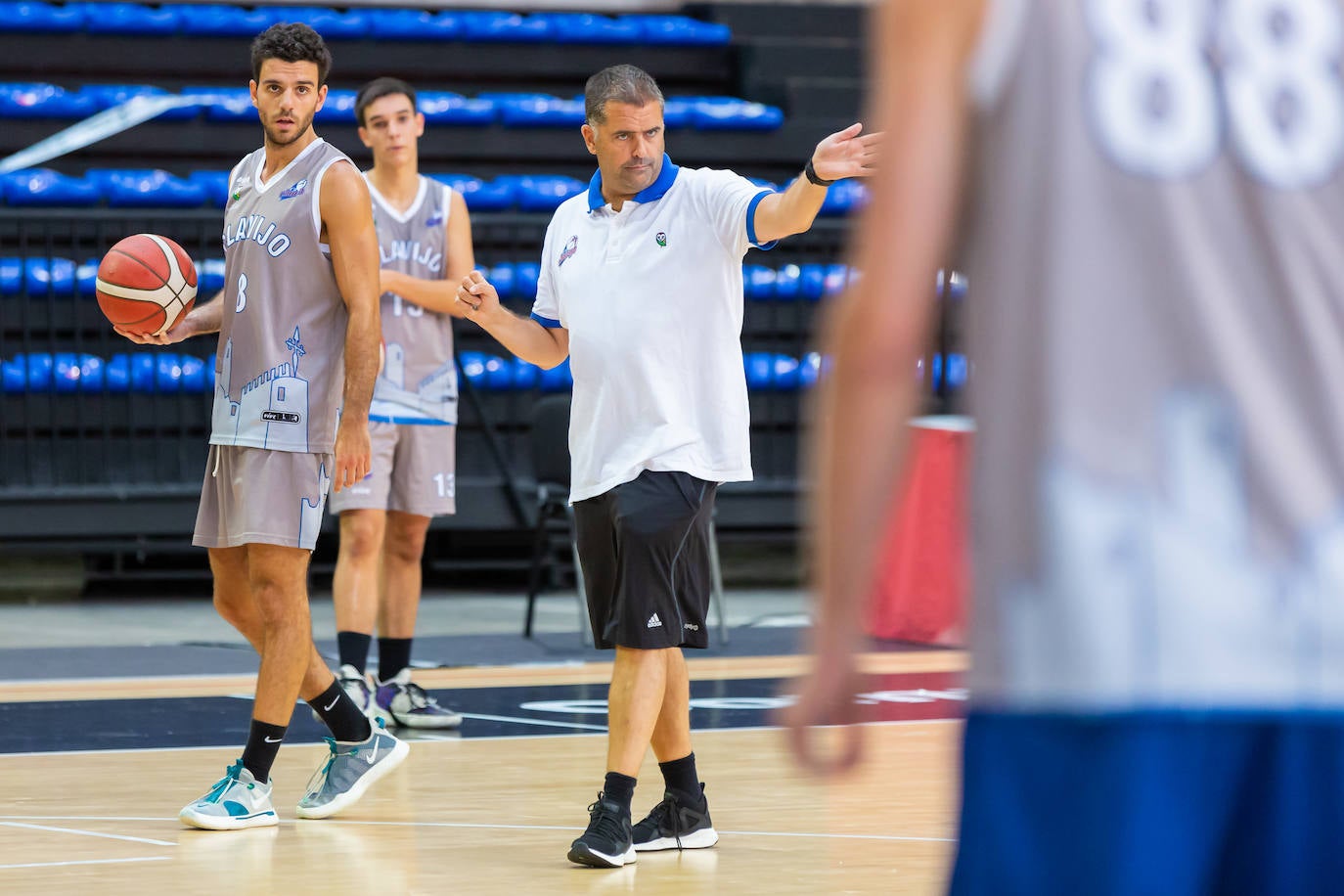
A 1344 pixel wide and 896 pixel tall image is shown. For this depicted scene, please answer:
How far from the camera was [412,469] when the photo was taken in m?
7.05

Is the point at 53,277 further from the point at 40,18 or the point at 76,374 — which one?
the point at 40,18

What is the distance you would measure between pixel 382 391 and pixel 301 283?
6.52 ft

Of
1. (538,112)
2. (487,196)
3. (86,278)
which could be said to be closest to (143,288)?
(86,278)

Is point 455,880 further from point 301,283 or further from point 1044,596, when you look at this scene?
point 1044,596

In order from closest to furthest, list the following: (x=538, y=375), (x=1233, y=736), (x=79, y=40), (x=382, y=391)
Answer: (x=1233, y=736), (x=382, y=391), (x=538, y=375), (x=79, y=40)

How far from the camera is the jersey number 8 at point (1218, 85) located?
1719 millimetres

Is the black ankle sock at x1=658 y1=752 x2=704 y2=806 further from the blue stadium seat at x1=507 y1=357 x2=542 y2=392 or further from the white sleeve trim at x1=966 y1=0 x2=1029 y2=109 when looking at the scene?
the blue stadium seat at x1=507 y1=357 x2=542 y2=392

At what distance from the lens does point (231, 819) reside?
16.5 ft

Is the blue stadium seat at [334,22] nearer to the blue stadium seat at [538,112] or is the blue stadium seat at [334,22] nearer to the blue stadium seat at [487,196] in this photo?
the blue stadium seat at [538,112]

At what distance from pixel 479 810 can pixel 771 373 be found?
20.7 feet

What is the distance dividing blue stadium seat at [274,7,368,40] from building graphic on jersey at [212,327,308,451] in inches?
315

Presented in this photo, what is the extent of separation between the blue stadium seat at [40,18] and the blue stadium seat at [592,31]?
3.17 meters

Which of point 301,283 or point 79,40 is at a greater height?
point 79,40

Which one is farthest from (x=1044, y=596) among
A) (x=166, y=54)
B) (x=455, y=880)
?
(x=166, y=54)
